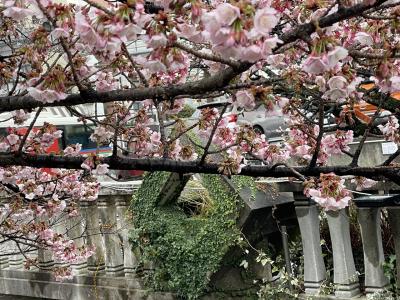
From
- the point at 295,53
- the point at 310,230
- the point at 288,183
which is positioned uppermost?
the point at 295,53

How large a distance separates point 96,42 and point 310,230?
13.1 ft

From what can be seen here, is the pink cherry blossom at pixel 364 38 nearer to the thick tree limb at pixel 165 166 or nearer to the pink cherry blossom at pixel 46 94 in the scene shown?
the thick tree limb at pixel 165 166

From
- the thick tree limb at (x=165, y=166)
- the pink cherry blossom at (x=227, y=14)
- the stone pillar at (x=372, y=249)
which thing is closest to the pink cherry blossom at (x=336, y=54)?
the pink cherry blossom at (x=227, y=14)

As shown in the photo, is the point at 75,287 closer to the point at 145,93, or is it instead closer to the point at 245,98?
the point at 145,93

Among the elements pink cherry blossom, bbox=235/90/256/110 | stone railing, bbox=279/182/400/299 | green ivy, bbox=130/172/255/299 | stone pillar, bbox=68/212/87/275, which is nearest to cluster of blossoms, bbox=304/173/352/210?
pink cherry blossom, bbox=235/90/256/110

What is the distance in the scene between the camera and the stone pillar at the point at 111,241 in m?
8.21

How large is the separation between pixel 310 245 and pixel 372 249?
628 millimetres

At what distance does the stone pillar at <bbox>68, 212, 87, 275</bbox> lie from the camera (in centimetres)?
870

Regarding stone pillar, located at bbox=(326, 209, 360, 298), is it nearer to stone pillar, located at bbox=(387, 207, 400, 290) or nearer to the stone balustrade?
the stone balustrade

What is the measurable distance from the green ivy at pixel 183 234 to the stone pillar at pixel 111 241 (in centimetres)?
77

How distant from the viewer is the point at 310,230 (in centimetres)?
636

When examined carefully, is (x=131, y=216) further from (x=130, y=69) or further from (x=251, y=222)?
(x=130, y=69)

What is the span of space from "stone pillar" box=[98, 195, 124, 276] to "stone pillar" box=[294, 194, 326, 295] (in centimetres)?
273

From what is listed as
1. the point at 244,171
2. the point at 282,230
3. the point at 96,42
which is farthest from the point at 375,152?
the point at 96,42
